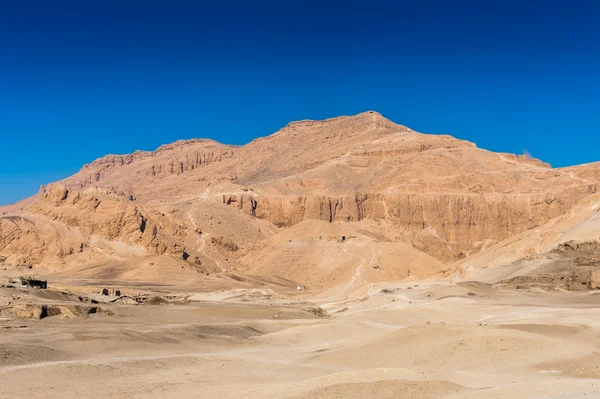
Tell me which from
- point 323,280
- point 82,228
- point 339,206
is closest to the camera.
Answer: point 323,280

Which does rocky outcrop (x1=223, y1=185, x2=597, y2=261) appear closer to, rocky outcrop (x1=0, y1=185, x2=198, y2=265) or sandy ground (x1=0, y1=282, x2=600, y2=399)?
rocky outcrop (x1=0, y1=185, x2=198, y2=265)

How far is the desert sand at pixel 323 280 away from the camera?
53.6ft

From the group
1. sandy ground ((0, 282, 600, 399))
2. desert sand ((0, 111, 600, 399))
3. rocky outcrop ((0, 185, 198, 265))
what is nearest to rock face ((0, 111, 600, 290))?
rocky outcrop ((0, 185, 198, 265))

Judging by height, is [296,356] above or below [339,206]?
below

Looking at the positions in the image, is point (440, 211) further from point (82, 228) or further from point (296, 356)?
point (296, 356)

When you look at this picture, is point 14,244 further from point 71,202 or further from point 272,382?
point 272,382

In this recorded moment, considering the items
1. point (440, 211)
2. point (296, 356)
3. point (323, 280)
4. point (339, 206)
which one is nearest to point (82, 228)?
point (323, 280)

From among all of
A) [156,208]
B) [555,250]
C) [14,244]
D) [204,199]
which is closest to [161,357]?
[555,250]

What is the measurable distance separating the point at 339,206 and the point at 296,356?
235 ft

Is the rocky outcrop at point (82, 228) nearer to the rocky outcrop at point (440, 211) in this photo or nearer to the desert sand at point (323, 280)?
the desert sand at point (323, 280)

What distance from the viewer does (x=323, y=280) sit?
2537 inches

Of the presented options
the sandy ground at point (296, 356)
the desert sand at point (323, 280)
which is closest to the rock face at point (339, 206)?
the desert sand at point (323, 280)

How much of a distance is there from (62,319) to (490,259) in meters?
39.4

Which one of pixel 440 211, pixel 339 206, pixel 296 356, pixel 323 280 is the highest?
pixel 339 206
